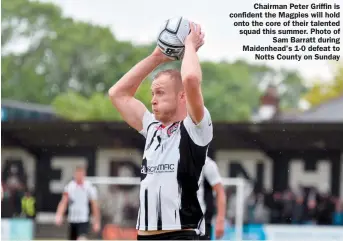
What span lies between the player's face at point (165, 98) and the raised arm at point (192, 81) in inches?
6.7

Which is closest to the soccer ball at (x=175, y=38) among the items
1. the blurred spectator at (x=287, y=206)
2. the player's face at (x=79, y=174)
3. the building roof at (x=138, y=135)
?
the player's face at (x=79, y=174)

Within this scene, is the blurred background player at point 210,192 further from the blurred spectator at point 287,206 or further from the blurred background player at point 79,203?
the blurred spectator at point 287,206

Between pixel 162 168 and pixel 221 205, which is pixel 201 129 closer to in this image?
pixel 162 168

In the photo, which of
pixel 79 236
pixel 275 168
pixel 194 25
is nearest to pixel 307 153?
pixel 275 168

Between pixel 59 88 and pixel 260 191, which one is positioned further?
pixel 59 88

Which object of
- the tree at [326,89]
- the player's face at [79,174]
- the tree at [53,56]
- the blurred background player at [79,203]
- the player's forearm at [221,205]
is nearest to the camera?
the player's forearm at [221,205]

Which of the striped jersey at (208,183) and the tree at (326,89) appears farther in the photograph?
the tree at (326,89)

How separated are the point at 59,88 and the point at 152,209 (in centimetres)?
2021

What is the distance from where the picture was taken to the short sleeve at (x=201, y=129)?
396 centimetres

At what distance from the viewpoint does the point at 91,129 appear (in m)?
19.6

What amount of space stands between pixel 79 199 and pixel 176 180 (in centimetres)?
691

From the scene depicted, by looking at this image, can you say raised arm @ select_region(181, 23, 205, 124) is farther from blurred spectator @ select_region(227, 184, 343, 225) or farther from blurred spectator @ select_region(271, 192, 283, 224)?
blurred spectator @ select_region(271, 192, 283, 224)

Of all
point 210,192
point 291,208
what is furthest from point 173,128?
point 291,208

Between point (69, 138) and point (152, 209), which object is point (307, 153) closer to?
point (69, 138)
